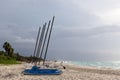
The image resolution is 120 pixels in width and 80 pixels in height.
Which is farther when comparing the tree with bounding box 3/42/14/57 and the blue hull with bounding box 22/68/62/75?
the tree with bounding box 3/42/14/57

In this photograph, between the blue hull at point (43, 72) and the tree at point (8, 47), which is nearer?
the blue hull at point (43, 72)

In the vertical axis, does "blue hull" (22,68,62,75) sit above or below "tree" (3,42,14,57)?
below

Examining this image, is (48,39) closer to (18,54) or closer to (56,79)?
(56,79)

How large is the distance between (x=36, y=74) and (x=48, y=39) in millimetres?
14088

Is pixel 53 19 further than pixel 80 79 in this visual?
Yes

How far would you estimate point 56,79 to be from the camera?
34.9 meters

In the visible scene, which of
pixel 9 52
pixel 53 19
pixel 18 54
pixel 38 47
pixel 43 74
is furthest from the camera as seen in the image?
pixel 18 54

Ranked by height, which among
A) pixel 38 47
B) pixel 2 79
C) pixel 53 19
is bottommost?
pixel 2 79

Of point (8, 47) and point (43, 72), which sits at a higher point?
point (8, 47)

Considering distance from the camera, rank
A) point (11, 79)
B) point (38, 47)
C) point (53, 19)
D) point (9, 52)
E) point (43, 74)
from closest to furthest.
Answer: point (11, 79) < point (43, 74) < point (53, 19) < point (38, 47) < point (9, 52)

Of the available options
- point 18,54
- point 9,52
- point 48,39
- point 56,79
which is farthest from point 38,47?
point 18,54

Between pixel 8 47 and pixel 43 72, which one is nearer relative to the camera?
pixel 43 72

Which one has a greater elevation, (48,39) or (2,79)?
(48,39)

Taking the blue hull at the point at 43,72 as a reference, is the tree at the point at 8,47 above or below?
above
